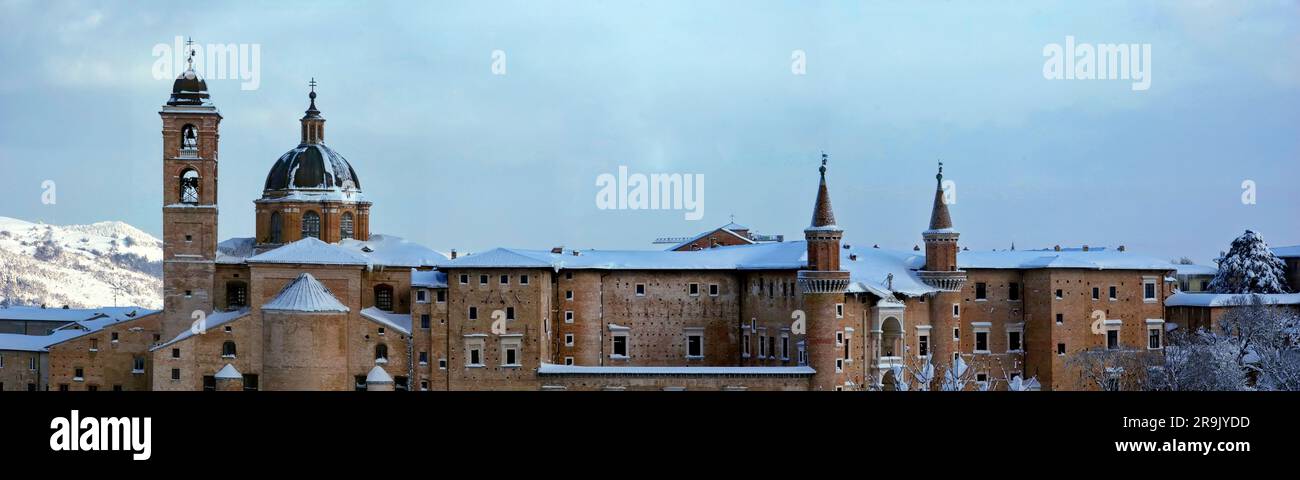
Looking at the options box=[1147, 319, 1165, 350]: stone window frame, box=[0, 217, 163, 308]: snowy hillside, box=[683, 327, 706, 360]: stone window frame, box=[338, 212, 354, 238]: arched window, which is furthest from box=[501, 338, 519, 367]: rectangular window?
box=[0, 217, 163, 308]: snowy hillside

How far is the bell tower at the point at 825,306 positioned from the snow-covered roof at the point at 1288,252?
1688 inches

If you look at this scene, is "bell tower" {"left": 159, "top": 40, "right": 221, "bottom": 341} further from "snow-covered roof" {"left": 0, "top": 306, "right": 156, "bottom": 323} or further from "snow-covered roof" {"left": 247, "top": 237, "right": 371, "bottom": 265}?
"snow-covered roof" {"left": 0, "top": 306, "right": 156, "bottom": 323}

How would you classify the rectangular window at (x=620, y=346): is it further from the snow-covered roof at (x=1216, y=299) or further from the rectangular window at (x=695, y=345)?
the snow-covered roof at (x=1216, y=299)

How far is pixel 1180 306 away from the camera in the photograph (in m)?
71.6

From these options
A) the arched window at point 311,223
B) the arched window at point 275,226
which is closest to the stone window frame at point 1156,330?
the arched window at point 311,223

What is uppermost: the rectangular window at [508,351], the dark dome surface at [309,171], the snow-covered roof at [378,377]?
the dark dome surface at [309,171]

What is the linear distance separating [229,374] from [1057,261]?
33856mm

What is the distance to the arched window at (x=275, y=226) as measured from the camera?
226 feet

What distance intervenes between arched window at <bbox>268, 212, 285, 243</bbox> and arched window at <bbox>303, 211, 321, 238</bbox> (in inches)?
43.1

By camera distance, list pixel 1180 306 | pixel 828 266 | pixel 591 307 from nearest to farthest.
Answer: pixel 828 266 < pixel 591 307 < pixel 1180 306
